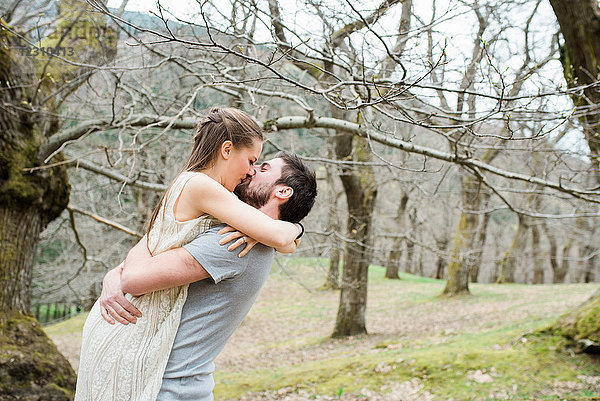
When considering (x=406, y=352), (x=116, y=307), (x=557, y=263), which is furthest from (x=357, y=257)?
(x=557, y=263)

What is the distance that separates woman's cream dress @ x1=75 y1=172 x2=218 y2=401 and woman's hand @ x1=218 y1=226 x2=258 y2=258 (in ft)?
0.34

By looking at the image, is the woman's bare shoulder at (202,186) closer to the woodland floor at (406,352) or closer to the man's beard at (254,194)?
the man's beard at (254,194)

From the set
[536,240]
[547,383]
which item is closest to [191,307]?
[547,383]

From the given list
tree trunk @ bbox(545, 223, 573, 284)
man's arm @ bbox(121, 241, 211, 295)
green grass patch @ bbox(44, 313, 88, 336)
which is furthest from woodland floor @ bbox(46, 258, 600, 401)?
tree trunk @ bbox(545, 223, 573, 284)

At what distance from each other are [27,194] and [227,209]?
11.4 feet

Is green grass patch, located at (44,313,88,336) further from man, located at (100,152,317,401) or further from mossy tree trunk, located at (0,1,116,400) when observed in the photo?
man, located at (100,152,317,401)

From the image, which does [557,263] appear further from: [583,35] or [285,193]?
[285,193]

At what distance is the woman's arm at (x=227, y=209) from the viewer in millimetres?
1668

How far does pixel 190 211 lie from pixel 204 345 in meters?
0.49

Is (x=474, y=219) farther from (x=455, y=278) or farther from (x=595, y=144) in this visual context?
(x=595, y=144)

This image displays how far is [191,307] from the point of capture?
1728 mm

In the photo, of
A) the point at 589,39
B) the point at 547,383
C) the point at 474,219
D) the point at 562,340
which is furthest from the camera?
the point at 474,219

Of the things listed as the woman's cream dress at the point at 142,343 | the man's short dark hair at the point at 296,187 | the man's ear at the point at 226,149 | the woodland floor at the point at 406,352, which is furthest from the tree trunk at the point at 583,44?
the woman's cream dress at the point at 142,343

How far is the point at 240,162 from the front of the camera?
6.10 ft
